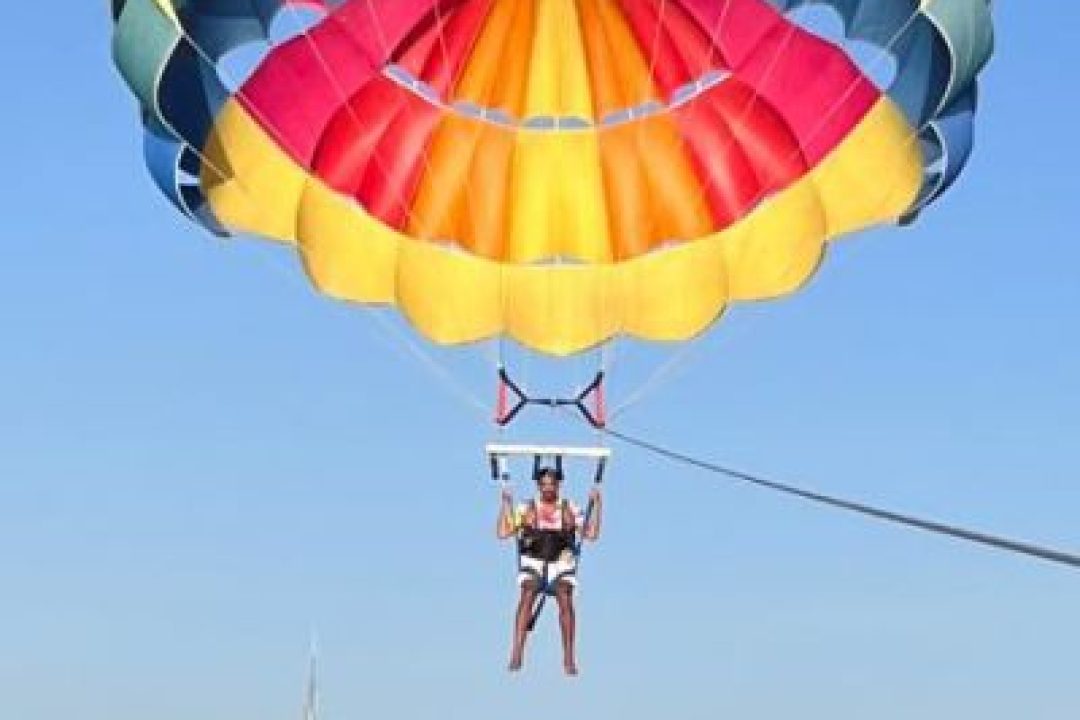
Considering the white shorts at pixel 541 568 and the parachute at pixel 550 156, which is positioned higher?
the parachute at pixel 550 156

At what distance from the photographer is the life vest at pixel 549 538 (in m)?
15.4

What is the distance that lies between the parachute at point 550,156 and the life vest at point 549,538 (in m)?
2.02

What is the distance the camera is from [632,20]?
684 inches

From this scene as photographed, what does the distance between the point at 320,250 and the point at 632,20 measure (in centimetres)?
326

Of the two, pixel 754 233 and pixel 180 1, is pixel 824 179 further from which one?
pixel 180 1

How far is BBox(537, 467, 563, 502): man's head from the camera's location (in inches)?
604

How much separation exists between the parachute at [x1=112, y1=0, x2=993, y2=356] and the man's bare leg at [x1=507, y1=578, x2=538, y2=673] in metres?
2.37

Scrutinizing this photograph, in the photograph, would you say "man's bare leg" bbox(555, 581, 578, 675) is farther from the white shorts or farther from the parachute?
the parachute

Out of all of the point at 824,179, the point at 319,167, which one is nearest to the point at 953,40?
the point at 824,179

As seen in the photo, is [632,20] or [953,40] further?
[632,20]

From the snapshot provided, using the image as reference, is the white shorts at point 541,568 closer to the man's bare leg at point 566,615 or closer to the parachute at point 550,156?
the man's bare leg at point 566,615

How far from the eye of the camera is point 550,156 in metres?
17.4

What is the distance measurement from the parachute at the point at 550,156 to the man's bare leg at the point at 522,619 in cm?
237

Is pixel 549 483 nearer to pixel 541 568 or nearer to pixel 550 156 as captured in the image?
pixel 541 568
